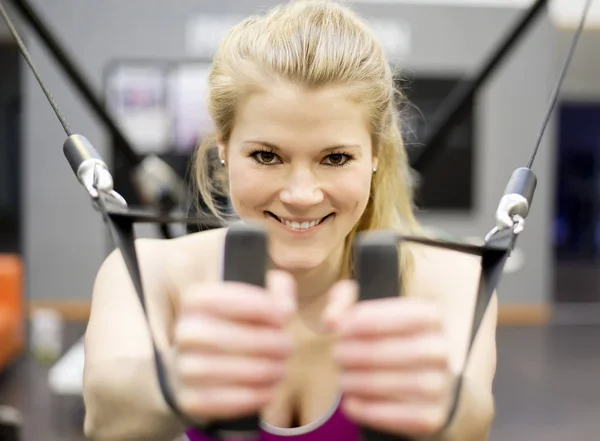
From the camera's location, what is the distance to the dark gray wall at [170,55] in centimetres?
572

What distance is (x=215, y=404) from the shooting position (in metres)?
0.49

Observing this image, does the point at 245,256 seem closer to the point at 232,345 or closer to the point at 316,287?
the point at 232,345

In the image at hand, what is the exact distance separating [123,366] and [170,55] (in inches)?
214

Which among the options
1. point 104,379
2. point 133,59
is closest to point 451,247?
point 104,379

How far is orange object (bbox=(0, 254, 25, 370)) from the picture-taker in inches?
168

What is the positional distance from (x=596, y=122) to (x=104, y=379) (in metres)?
13.0

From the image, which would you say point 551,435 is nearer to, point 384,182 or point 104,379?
point 384,182

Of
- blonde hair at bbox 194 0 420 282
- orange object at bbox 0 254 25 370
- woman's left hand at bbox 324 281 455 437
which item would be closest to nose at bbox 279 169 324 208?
blonde hair at bbox 194 0 420 282

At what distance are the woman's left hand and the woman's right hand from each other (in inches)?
1.9

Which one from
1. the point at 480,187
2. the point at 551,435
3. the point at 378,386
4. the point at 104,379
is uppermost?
the point at 378,386

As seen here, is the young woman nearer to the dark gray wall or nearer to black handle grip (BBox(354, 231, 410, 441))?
black handle grip (BBox(354, 231, 410, 441))

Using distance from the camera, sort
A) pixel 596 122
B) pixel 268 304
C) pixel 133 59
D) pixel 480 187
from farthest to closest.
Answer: pixel 596 122, pixel 480 187, pixel 133 59, pixel 268 304

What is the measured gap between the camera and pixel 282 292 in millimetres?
500

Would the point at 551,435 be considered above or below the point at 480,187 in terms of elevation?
below
